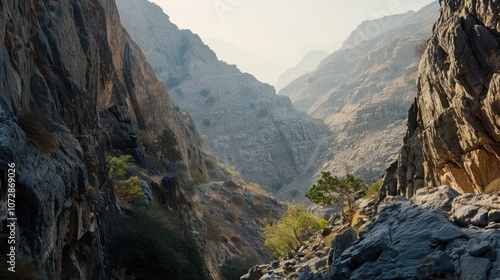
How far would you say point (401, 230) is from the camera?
46.7ft

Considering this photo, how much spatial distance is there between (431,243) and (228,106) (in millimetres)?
127375

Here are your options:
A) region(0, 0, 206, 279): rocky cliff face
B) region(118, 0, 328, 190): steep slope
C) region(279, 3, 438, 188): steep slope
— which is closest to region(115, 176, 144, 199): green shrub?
region(0, 0, 206, 279): rocky cliff face

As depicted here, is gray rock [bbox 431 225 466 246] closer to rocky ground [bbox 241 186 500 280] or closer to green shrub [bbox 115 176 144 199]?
rocky ground [bbox 241 186 500 280]

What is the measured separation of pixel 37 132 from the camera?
1110 centimetres

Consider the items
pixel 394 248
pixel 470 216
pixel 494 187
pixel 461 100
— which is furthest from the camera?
pixel 461 100

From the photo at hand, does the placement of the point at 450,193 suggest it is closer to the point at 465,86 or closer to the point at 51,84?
the point at 465,86

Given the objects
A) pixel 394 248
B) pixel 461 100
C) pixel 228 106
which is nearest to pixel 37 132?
pixel 394 248

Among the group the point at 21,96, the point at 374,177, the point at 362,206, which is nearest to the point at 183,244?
the point at 21,96

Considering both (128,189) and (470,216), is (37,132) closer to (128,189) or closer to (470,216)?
(128,189)

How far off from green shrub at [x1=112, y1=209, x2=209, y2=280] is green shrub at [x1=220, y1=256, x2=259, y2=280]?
565 inches

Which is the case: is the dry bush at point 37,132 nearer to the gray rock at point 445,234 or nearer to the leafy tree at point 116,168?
the gray rock at point 445,234

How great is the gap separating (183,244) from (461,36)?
65.7 ft

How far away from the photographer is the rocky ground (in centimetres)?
1101

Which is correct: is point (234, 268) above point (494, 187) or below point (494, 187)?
below
